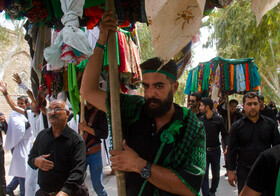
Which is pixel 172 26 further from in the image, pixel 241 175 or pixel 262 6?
pixel 241 175

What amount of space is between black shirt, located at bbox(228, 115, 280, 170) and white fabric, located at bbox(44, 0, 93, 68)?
118 inches

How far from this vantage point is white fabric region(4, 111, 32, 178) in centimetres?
509

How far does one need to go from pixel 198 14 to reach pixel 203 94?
19.1ft

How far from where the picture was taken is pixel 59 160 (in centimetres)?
270

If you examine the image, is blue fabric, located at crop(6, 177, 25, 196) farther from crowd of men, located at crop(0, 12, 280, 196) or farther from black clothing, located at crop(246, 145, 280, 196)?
black clothing, located at crop(246, 145, 280, 196)

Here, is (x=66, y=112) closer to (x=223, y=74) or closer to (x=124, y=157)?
(x=124, y=157)

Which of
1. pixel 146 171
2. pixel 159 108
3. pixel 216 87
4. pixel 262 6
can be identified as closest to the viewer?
pixel 262 6

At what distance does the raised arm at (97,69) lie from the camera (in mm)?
1716

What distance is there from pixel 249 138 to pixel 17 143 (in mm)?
4720

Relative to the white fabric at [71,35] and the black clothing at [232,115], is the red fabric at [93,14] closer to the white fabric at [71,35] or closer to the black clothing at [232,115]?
the white fabric at [71,35]

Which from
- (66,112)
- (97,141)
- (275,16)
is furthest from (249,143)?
(275,16)

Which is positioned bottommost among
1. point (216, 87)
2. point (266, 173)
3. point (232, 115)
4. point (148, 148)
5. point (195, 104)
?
point (232, 115)

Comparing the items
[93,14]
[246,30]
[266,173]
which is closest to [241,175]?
[266,173]

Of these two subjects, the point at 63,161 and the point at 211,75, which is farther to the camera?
the point at 211,75
